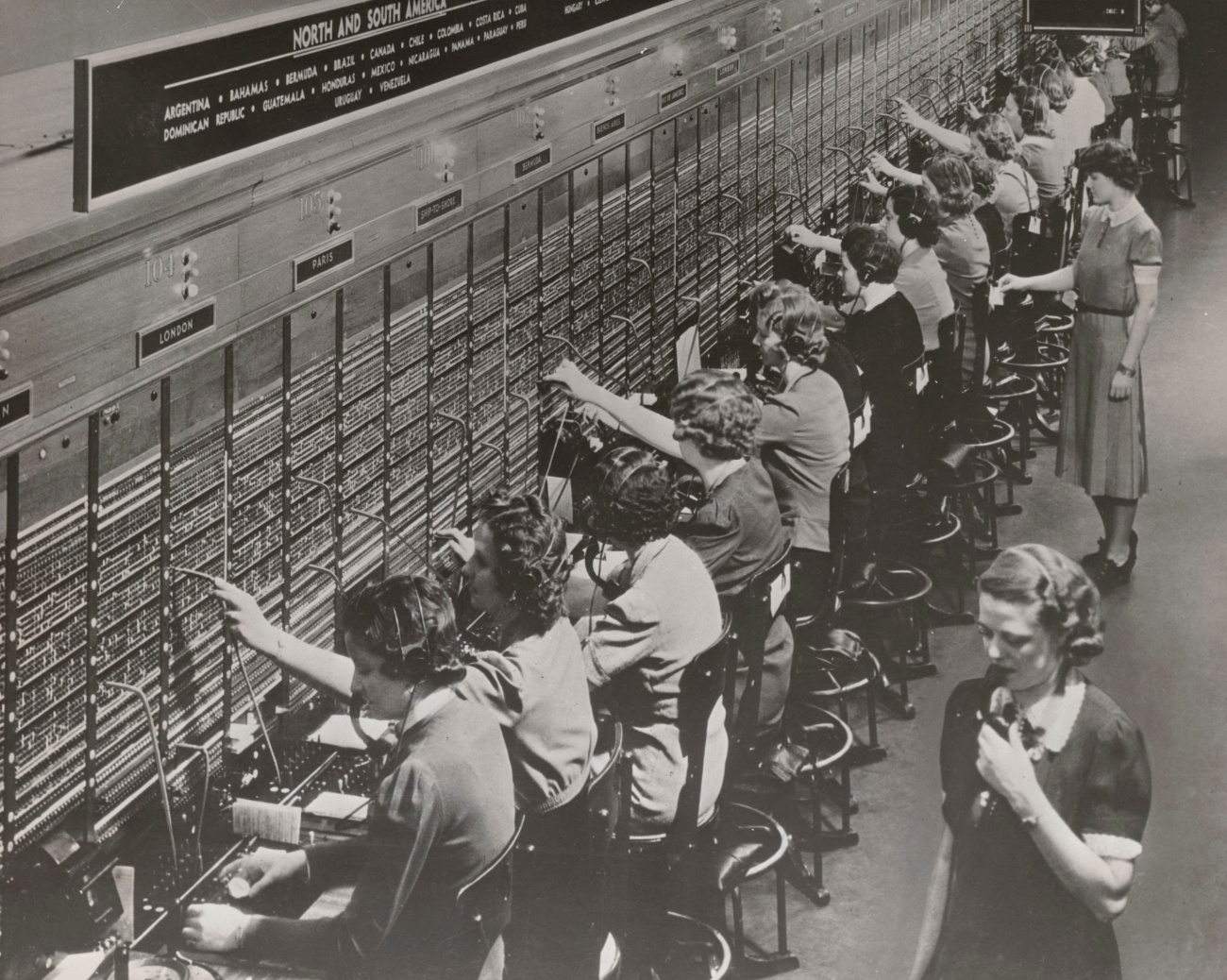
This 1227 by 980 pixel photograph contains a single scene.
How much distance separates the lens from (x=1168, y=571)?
6.19 m

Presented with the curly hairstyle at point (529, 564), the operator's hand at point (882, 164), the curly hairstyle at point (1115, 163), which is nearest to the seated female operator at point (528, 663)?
the curly hairstyle at point (529, 564)

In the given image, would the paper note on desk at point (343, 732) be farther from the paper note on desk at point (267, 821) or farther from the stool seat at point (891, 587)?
the stool seat at point (891, 587)

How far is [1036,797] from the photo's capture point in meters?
2.56

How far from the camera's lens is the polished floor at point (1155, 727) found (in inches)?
157

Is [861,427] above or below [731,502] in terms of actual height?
below

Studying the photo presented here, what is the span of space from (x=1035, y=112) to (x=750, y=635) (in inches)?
212

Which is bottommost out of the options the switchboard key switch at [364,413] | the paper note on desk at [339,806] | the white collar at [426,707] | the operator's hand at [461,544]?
the paper note on desk at [339,806]

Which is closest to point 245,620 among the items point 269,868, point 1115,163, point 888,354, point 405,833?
point 269,868

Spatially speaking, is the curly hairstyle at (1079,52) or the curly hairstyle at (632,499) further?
the curly hairstyle at (1079,52)

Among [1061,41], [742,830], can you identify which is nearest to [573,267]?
[742,830]

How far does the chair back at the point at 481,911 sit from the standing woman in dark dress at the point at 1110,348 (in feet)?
12.7

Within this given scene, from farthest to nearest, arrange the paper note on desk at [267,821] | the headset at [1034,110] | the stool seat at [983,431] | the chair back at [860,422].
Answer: the headset at [1034,110], the stool seat at [983,431], the chair back at [860,422], the paper note on desk at [267,821]

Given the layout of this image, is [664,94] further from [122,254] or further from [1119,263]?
[122,254]

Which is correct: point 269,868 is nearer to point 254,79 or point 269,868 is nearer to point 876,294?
point 254,79
